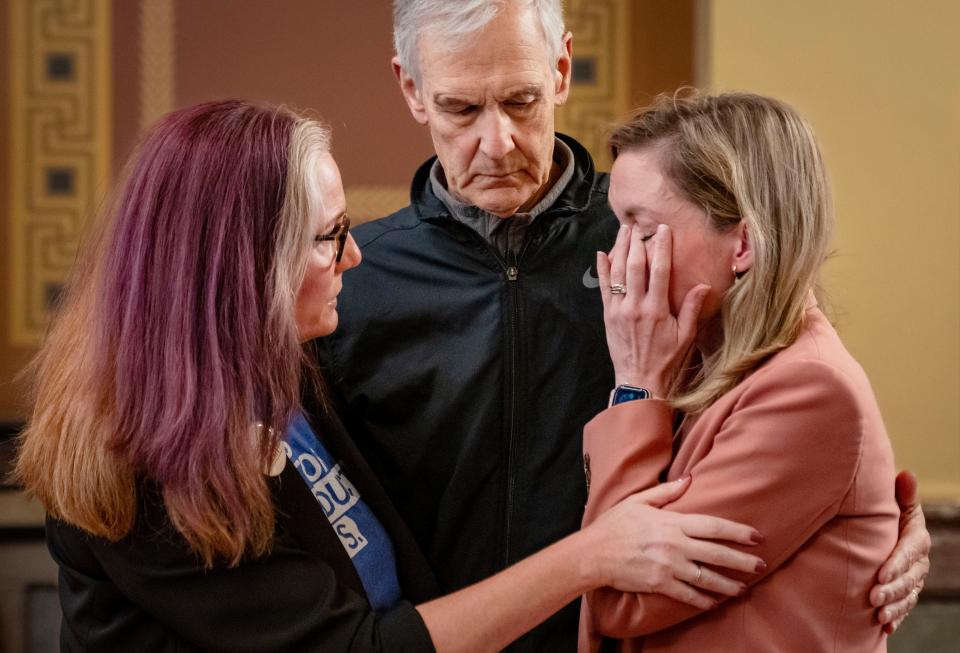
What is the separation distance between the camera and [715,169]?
1426 millimetres

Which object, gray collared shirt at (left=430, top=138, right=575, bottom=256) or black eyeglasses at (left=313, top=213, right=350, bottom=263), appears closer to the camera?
black eyeglasses at (left=313, top=213, right=350, bottom=263)

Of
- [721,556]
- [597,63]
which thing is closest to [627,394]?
[721,556]

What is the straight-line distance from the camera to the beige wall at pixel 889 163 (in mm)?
2822

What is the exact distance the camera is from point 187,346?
4.30 feet

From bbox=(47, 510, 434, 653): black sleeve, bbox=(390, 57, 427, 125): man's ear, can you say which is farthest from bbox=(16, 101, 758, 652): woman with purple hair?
bbox=(390, 57, 427, 125): man's ear

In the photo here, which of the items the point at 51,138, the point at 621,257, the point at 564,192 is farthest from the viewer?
the point at 51,138

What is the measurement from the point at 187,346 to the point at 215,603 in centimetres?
29

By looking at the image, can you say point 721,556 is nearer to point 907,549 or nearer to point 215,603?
point 907,549

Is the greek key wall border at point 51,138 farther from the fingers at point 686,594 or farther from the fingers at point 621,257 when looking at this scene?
the fingers at point 686,594

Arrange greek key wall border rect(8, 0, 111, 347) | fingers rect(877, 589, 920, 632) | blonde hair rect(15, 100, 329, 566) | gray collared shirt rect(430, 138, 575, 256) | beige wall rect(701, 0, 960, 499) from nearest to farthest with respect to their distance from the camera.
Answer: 1. blonde hair rect(15, 100, 329, 566)
2. fingers rect(877, 589, 920, 632)
3. gray collared shirt rect(430, 138, 575, 256)
4. beige wall rect(701, 0, 960, 499)
5. greek key wall border rect(8, 0, 111, 347)

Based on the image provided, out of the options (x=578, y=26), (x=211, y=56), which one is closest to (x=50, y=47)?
(x=211, y=56)

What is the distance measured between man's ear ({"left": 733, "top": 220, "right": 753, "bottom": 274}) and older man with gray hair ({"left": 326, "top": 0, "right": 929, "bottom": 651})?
1.14 ft

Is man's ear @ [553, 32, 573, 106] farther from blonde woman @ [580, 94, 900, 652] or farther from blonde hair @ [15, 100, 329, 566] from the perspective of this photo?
blonde hair @ [15, 100, 329, 566]

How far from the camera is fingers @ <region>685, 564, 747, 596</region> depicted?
1.32 m
